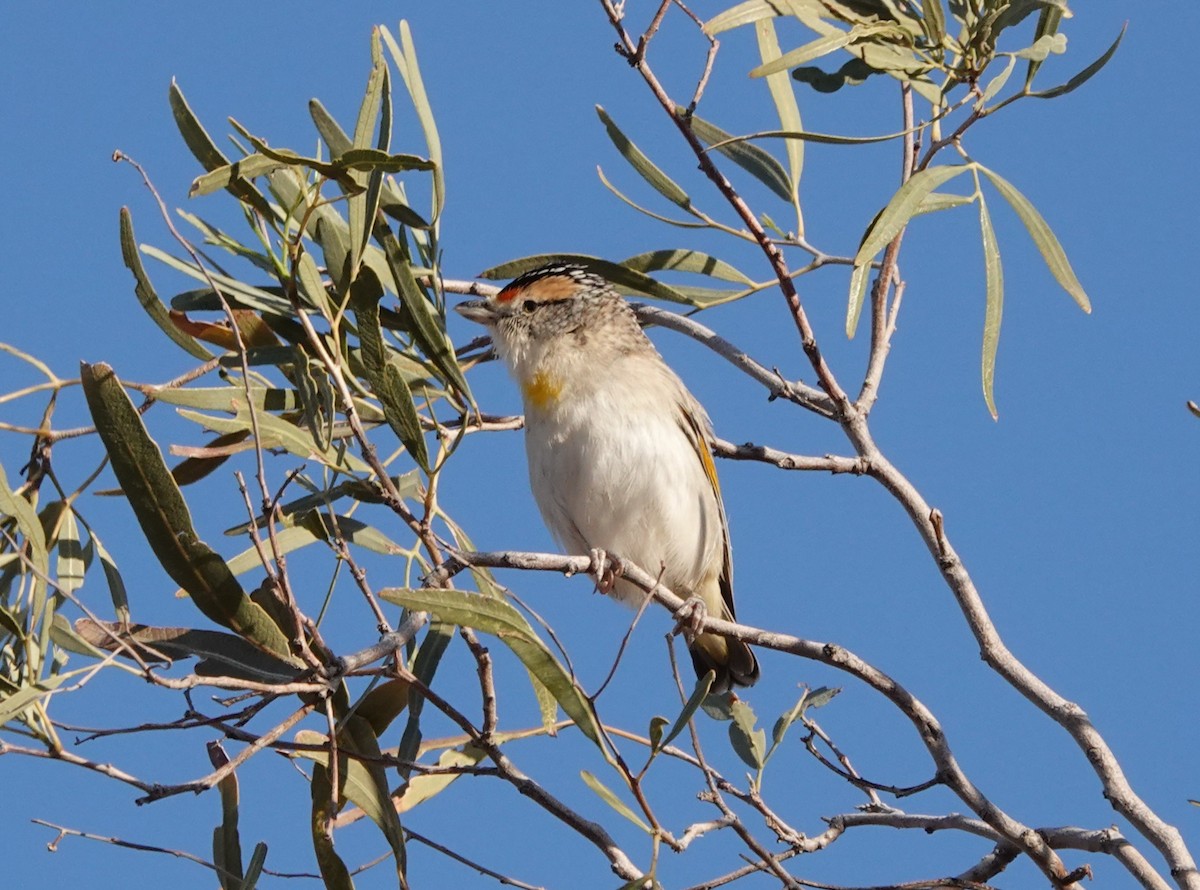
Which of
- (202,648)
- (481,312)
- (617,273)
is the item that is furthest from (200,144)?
(481,312)

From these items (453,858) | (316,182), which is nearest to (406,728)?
(453,858)

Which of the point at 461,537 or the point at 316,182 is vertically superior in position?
the point at 316,182

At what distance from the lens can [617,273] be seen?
438 cm

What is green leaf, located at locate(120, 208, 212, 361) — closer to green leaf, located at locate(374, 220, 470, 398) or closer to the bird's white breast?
green leaf, located at locate(374, 220, 470, 398)

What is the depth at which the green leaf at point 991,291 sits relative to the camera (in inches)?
136

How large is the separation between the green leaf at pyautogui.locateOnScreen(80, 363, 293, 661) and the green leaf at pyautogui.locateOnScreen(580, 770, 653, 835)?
70cm

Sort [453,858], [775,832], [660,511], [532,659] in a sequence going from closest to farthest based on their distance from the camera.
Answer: [532,659] < [453,858] < [775,832] < [660,511]

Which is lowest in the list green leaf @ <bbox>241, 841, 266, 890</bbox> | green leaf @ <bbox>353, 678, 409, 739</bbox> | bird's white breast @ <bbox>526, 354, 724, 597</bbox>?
green leaf @ <bbox>241, 841, 266, 890</bbox>

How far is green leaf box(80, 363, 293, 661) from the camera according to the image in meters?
2.72

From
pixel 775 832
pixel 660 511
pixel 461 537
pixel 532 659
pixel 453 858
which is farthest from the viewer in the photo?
pixel 660 511

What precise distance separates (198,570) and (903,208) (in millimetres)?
1778

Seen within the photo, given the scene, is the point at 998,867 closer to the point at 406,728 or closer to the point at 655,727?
the point at 655,727

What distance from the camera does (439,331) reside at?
11.8 ft

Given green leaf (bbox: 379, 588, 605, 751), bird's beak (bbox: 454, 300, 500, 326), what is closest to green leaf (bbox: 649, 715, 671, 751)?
green leaf (bbox: 379, 588, 605, 751)
